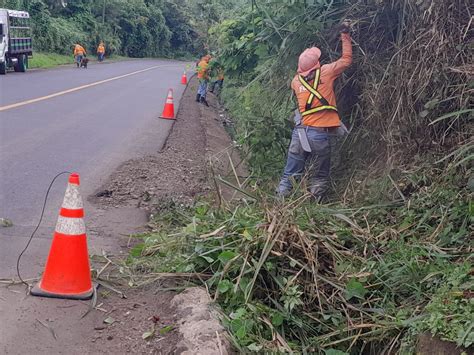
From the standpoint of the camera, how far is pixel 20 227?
18.2 ft

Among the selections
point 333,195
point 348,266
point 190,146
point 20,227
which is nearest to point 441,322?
point 348,266

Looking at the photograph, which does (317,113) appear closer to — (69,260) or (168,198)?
(168,198)

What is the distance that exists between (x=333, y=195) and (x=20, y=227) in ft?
9.85

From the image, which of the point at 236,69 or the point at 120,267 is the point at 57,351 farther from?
the point at 236,69

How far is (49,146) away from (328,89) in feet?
16.2

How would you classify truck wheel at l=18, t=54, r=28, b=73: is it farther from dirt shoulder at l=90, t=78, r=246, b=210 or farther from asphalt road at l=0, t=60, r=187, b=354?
dirt shoulder at l=90, t=78, r=246, b=210

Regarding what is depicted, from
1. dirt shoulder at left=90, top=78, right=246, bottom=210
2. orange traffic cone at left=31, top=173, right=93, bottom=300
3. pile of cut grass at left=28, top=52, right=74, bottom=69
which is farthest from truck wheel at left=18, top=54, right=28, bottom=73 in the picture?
orange traffic cone at left=31, top=173, right=93, bottom=300

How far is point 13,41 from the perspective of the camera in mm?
25406

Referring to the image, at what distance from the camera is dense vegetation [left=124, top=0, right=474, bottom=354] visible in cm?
384

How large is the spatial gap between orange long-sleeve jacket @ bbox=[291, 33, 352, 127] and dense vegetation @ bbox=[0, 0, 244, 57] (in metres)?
18.6

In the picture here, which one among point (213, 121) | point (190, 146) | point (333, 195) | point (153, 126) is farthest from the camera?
point (213, 121)

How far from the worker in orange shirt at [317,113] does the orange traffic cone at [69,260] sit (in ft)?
7.96

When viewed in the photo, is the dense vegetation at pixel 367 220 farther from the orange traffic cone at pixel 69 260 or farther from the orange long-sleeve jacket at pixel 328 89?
the orange traffic cone at pixel 69 260

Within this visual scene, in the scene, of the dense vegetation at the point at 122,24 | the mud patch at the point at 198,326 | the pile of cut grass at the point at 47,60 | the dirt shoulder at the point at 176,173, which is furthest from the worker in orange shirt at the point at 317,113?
the pile of cut grass at the point at 47,60
